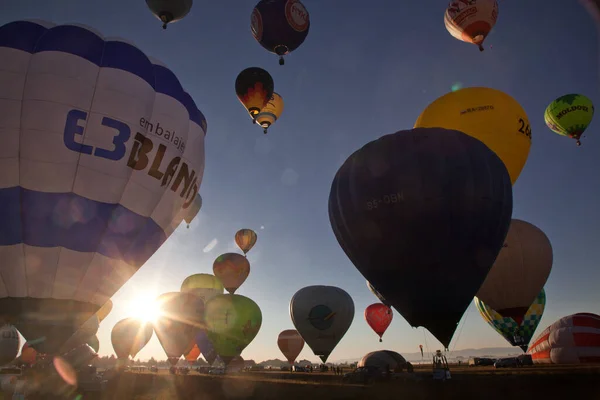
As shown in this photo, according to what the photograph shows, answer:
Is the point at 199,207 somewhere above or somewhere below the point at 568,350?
above

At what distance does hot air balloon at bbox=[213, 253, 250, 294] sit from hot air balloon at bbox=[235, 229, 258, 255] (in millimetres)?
1087

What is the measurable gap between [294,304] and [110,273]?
19459 mm

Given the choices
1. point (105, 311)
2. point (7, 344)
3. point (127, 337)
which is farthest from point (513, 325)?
point (7, 344)

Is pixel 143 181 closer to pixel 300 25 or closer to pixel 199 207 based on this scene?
pixel 300 25

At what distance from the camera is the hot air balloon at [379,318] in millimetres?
34719

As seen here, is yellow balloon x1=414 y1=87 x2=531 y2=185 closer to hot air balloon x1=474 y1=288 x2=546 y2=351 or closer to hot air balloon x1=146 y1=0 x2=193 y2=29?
hot air balloon x1=474 y1=288 x2=546 y2=351

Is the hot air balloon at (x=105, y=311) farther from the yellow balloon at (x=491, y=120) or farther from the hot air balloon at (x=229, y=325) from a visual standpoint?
the yellow balloon at (x=491, y=120)

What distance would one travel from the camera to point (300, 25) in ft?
59.6

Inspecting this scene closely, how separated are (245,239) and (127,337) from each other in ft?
59.6

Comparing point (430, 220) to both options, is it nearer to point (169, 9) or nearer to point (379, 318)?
point (169, 9)

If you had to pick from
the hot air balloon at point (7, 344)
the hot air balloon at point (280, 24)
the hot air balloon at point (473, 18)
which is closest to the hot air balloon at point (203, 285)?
the hot air balloon at point (7, 344)

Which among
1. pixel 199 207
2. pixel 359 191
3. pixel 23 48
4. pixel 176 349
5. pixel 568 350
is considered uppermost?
pixel 199 207

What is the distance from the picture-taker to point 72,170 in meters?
10.5

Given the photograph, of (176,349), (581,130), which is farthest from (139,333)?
(581,130)
